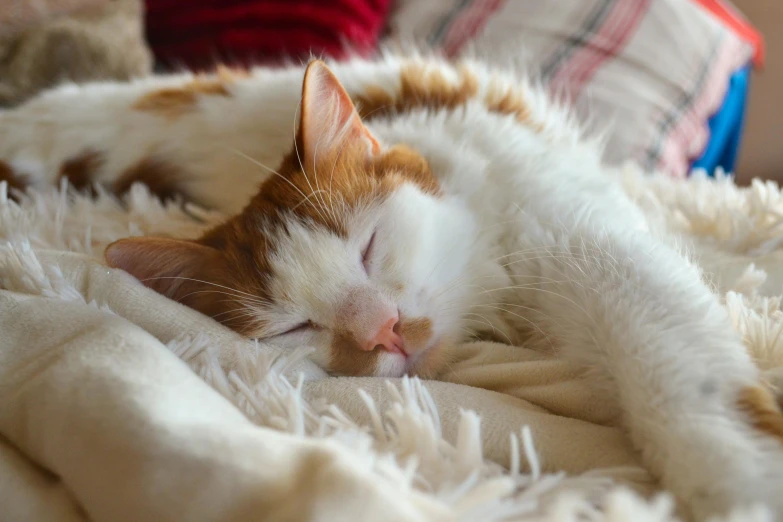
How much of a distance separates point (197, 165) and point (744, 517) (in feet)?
3.78

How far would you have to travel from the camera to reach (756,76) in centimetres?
251

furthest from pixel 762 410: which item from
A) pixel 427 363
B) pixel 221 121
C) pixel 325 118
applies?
pixel 221 121

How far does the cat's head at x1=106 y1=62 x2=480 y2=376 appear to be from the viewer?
86cm

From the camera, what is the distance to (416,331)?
33.8 inches

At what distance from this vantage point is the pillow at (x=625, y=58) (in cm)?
184

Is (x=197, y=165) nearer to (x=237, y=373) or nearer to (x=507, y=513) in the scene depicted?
(x=237, y=373)

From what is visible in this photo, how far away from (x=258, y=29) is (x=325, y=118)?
1.16 meters

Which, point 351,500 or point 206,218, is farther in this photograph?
point 206,218

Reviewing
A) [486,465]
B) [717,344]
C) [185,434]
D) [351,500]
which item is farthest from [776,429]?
[185,434]

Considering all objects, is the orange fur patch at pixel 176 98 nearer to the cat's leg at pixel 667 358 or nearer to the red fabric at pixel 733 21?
the cat's leg at pixel 667 358

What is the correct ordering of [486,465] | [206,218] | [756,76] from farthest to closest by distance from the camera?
[756,76], [206,218], [486,465]

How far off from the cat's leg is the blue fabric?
4.22 feet

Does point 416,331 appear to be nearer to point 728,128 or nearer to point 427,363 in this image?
point 427,363

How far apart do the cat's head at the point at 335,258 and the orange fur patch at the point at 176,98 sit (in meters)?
0.49
